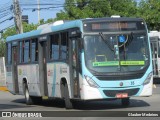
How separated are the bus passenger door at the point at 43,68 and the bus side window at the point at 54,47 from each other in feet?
2.37

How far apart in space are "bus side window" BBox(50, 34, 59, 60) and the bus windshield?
2198mm

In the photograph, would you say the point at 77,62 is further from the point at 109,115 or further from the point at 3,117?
the point at 3,117

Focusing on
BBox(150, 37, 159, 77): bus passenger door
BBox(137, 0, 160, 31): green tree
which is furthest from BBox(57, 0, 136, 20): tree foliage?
BBox(150, 37, 159, 77): bus passenger door

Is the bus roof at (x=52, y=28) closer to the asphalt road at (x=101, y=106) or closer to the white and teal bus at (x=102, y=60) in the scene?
the white and teal bus at (x=102, y=60)

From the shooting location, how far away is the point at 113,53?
675 inches

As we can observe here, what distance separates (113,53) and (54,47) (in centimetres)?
298

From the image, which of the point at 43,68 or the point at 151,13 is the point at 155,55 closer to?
the point at 43,68

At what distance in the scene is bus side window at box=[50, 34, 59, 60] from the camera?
19.1m

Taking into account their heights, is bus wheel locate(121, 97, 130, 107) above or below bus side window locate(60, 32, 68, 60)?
below

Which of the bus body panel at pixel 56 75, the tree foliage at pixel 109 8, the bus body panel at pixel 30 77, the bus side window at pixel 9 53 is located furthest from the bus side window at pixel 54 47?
the tree foliage at pixel 109 8

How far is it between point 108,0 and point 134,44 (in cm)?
3573

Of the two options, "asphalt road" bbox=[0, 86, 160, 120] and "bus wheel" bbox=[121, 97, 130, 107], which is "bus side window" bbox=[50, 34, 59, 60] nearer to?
"asphalt road" bbox=[0, 86, 160, 120]

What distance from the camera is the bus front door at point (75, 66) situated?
17.4 meters

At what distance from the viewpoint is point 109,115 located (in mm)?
15516
